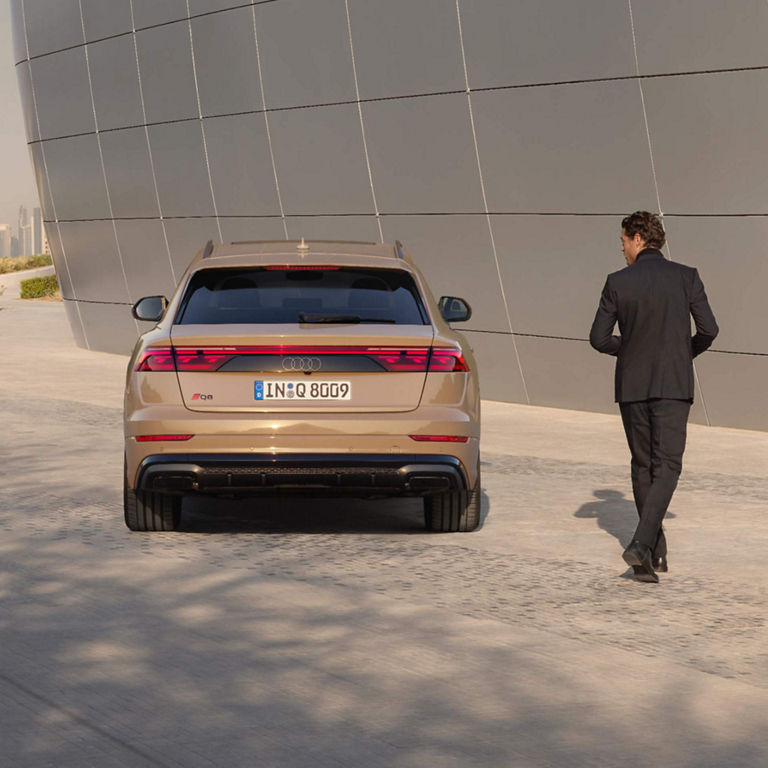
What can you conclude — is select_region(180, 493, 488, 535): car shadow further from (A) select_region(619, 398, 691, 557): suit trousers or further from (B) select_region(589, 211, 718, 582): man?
(B) select_region(589, 211, 718, 582): man

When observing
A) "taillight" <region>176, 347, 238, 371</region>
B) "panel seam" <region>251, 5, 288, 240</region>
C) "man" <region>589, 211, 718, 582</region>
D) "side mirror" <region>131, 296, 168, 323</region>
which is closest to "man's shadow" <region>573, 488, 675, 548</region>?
"man" <region>589, 211, 718, 582</region>

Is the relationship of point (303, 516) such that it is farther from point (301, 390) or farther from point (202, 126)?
point (202, 126)

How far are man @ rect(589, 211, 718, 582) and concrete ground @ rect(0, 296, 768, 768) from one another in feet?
1.56

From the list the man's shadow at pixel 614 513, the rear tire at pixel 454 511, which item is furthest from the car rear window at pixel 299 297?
the man's shadow at pixel 614 513

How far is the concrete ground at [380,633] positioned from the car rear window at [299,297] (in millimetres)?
1264

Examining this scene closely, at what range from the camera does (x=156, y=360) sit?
27.6ft

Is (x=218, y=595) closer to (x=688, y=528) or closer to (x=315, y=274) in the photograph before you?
(x=315, y=274)

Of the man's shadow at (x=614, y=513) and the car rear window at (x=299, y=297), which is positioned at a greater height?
the car rear window at (x=299, y=297)

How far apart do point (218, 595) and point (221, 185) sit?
49.4 feet

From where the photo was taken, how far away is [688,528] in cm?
940

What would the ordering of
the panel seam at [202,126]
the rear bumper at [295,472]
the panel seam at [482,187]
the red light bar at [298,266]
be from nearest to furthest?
the rear bumper at [295,472] < the red light bar at [298,266] < the panel seam at [482,187] < the panel seam at [202,126]

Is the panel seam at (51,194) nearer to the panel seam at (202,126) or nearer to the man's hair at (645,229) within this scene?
the panel seam at (202,126)

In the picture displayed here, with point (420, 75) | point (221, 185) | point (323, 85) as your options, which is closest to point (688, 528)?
point (420, 75)

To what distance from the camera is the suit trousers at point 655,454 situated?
7766 millimetres
